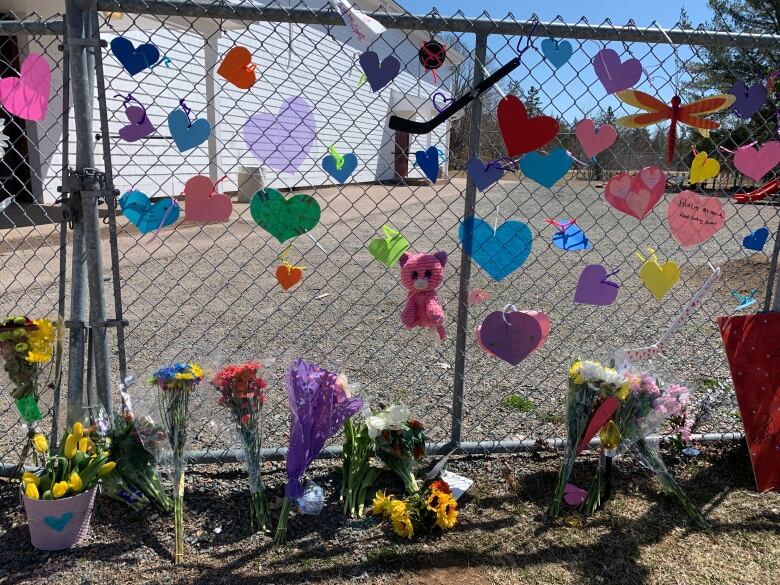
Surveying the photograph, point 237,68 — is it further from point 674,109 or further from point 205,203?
point 674,109

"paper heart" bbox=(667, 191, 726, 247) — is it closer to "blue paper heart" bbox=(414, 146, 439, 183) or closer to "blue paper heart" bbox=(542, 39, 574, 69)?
"blue paper heart" bbox=(542, 39, 574, 69)

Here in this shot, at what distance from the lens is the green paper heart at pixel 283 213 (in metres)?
2.32

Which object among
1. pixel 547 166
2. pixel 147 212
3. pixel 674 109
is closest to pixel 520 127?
A: pixel 547 166

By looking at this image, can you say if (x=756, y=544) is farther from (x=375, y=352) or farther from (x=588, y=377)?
(x=375, y=352)

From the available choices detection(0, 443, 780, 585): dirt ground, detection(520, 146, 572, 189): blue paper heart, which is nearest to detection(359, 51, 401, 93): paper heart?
detection(520, 146, 572, 189): blue paper heart

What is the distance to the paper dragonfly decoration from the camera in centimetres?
239

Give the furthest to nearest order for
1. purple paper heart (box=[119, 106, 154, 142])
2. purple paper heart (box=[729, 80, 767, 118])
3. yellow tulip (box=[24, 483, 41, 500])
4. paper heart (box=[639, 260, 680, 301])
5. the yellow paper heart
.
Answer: paper heart (box=[639, 260, 680, 301]) < the yellow paper heart < purple paper heart (box=[729, 80, 767, 118]) < purple paper heart (box=[119, 106, 154, 142]) < yellow tulip (box=[24, 483, 41, 500])

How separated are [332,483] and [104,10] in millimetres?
2073

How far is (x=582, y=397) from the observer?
7.79ft

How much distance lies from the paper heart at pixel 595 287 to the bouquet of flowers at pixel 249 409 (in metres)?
1.40

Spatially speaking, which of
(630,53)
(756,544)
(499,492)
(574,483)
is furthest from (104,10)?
(756,544)

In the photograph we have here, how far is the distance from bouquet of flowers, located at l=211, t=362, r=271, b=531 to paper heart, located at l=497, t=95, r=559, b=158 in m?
1.31

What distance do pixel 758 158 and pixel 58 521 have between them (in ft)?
10.3

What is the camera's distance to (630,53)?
2396mm
